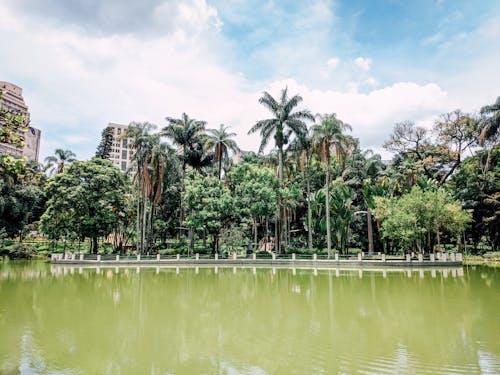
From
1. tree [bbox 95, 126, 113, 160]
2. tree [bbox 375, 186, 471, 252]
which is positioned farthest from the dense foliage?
tree [bbox 95, 126, 113, 160]

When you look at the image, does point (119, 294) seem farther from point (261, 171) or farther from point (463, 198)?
point (463, 198)

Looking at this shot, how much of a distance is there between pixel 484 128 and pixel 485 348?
36.4m

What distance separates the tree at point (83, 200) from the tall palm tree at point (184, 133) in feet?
25.1

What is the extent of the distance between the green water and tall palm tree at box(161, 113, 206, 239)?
2734cm

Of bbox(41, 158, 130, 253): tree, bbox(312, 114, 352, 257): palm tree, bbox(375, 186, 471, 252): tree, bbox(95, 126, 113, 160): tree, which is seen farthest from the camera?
bbox(95, 126, 113, 160): tree

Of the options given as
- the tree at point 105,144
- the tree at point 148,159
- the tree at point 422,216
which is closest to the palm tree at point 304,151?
the tree at point 422,216

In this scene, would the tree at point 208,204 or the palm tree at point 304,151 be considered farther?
the palm tree at point 304,151

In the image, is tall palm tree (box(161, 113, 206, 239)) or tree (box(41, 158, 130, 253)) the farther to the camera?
tall palm tree (box(161, 113, 206, 239))

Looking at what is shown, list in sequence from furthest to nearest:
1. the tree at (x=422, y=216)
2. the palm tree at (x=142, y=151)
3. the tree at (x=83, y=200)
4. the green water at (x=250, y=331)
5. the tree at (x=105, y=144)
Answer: the tree at (x=105, y=144), the palm tree at (x=142, y=151), the tree at (x=83, y=200), the tree at (x=422, y=216), the green water at (x=250, y=331)

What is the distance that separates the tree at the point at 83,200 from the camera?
124 ft

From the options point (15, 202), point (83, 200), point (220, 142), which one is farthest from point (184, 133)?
point (15, 202)

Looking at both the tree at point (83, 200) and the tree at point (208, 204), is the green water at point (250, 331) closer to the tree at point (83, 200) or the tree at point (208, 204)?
the tree at point (208, 204)

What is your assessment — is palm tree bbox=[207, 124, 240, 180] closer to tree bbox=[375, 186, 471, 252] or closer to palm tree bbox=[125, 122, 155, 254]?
palm tree bbox=[125, 122, 155, 254]

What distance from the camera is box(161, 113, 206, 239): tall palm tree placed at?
1721 inches
